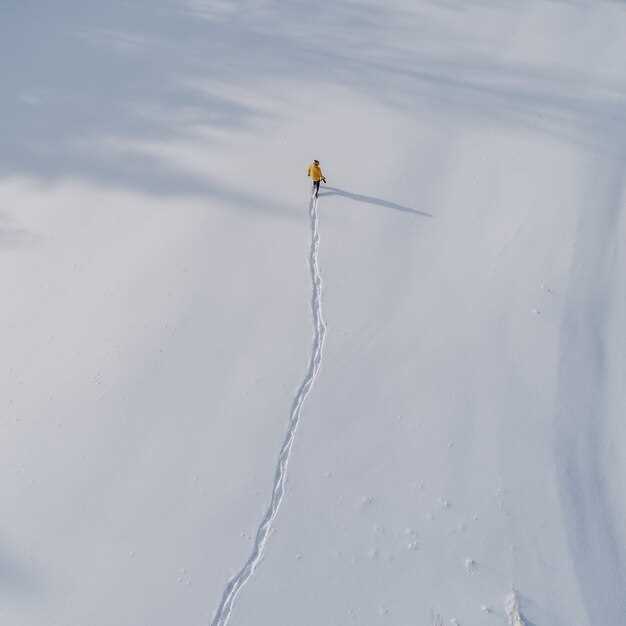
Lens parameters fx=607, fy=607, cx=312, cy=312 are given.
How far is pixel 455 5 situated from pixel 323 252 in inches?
354

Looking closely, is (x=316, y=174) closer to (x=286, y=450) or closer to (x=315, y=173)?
(x=315, y=173)

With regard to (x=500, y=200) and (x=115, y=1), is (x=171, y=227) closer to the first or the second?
(x=500, y=200)

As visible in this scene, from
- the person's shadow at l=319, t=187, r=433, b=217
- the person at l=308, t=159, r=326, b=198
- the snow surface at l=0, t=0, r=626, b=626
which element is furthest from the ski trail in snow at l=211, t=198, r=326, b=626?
the person's shadow at l=319, t=187, r=433, b=217

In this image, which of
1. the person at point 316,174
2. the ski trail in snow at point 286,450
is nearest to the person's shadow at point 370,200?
the person at point 316,174

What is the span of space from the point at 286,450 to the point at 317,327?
2042mm

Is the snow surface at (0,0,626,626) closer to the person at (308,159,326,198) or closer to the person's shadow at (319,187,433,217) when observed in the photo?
the person's shadow at (319,187,433,217)

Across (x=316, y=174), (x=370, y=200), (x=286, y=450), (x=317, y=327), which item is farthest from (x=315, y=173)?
(x=286, y=450)

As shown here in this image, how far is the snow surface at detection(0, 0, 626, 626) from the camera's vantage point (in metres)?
7.13

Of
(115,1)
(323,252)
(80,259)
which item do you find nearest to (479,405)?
(323,252)

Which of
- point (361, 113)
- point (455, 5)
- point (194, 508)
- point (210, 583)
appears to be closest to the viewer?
point (210, 583)

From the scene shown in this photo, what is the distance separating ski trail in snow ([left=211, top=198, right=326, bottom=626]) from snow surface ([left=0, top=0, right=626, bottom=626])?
1.4 inches

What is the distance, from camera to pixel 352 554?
23.5ft

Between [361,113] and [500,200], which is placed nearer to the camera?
[500,200]

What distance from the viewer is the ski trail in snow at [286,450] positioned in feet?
22.9
